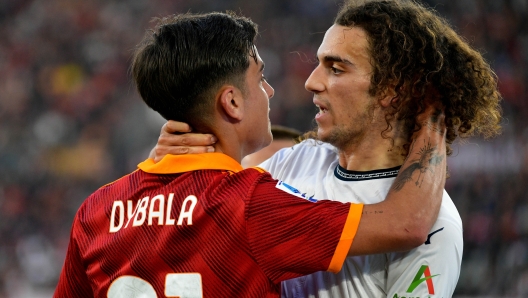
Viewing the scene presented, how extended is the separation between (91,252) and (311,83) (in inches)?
46.4

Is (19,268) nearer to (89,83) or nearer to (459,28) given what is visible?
(89,83)

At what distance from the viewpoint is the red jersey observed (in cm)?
203

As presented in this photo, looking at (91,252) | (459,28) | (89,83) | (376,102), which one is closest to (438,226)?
(376,102)

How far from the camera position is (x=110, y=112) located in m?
9.77

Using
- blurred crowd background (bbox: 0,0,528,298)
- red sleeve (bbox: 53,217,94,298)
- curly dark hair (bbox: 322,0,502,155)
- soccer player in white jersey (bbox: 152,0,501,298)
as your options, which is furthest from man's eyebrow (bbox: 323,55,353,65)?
blurred crowd background (bbox: 0,0,528,298)

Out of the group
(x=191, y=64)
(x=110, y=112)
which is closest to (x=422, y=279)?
(x=191, y=64)

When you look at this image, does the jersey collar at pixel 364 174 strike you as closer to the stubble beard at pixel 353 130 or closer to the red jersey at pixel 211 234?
the stubble beard at pixel 353 130

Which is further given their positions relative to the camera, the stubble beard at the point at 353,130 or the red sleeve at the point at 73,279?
the stubble beard at the point at 353,130

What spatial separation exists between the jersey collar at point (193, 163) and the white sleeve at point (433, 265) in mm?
718

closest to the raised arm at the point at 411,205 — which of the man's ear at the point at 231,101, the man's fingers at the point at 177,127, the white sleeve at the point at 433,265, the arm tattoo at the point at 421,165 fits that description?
the arm tattoo at the point at 421,165

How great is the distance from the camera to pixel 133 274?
2156 mm

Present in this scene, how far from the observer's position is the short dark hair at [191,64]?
2238 mm

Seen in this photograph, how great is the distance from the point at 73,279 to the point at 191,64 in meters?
0.93

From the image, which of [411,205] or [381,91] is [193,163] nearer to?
[411,205]
